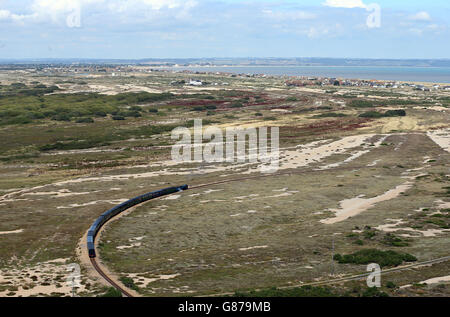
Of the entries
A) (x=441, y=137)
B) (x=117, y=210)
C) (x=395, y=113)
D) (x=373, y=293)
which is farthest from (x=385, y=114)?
(x=373, y=293)

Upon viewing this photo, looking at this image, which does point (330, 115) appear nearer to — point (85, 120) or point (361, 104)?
point (361, 104)

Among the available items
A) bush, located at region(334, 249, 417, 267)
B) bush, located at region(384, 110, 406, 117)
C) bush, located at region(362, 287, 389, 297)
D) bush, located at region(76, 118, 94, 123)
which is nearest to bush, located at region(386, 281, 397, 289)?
bush, located at region(362, 287, 389, 297)

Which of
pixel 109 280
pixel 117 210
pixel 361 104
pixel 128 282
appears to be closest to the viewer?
pixel 128 282

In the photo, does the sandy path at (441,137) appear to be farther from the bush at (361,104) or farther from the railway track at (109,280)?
the railway track at (109,280)

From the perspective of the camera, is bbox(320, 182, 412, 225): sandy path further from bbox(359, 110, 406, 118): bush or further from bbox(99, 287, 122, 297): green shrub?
bbox(359, 110, 406, 118): bush

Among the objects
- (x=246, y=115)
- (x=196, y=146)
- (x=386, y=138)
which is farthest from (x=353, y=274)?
(x=246, y=115)
